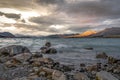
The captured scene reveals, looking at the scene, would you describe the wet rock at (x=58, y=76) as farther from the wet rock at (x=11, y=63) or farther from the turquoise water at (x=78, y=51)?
the turquoise water at (x=78, y=51)

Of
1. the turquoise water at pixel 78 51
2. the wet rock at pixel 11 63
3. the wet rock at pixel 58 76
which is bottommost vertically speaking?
the turquoise water at pixel 78 51

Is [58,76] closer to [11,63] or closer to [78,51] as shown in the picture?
[11,63]

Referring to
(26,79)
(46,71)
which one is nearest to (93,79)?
(46,71)

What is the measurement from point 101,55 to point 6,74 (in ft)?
65.8

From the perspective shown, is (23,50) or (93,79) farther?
(23,50)

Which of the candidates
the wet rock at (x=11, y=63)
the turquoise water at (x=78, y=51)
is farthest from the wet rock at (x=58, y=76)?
the turquoise water at (x=78, y=51)

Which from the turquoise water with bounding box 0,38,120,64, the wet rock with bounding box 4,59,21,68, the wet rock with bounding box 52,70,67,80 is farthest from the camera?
the turquoise water with bounding box 0,38,120,64

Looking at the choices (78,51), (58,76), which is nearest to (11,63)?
(58,76)

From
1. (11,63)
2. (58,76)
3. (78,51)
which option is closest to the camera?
(58,76)

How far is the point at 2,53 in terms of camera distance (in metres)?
33.3

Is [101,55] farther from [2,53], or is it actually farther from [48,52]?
[2,53]

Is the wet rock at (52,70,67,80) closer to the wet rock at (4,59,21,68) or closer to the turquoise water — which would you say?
the wet rock at (4,59,21,68)

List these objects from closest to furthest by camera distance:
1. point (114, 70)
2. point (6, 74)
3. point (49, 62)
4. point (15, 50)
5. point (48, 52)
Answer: point (6, 74) → point (114, 70) → point (49, 62) → point (15, 50) → point (48, 52)

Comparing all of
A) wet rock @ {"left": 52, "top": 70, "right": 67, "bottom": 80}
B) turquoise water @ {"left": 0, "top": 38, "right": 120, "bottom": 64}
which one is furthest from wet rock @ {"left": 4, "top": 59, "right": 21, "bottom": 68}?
wet rock @ {"left": 52, "top": 70, "right": 67, "bottom": 80}
